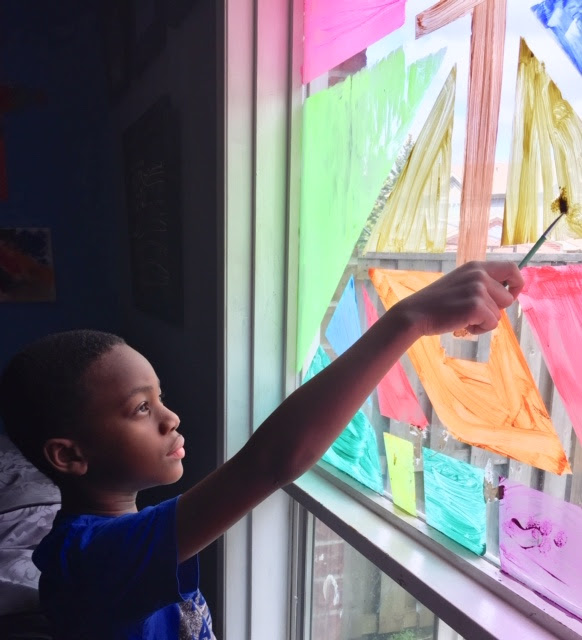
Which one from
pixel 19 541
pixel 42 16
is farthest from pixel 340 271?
pixel 42 16

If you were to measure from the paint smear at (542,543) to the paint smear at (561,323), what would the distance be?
0.35 feet

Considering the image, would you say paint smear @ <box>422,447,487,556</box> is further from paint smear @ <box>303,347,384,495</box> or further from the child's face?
the child's face

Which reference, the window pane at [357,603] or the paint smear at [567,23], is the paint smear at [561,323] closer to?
the paint smear at [567,23]

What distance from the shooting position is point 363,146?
→ 3.26ft

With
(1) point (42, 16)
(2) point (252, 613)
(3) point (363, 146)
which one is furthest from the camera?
(1) point (42, 16)

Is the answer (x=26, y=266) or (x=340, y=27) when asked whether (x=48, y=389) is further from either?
(x=26, y=266)

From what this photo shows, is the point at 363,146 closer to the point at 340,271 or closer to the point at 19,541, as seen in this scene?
the point at 340,271

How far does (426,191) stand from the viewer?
862 mm

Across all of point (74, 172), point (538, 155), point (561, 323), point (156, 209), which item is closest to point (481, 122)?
point (538, 155)

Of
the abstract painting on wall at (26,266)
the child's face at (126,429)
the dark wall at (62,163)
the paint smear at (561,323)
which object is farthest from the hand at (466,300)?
the abstract painting on wall at (26,266)

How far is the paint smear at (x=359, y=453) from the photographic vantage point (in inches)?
40.6

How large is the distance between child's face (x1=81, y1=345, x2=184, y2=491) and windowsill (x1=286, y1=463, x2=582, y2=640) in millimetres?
356

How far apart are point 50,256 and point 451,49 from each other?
81.6 inches

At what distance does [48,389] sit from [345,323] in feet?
1.80
